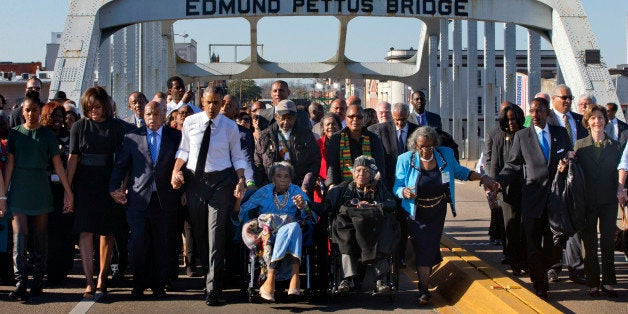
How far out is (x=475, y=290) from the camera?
8867 mm

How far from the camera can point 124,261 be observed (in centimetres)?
1050

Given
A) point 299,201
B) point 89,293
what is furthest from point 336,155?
point 89,293

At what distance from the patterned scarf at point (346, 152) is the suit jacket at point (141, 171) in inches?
76.4

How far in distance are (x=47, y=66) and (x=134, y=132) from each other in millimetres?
74037

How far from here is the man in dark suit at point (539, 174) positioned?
9.21 metres

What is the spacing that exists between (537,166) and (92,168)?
4202mm

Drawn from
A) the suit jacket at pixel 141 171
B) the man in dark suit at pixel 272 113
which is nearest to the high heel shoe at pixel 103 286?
the suit jacket at pixel 141 171

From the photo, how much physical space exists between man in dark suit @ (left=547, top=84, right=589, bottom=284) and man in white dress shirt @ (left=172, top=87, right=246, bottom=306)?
332 cm

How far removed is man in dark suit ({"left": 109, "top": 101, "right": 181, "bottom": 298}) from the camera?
30.3 feet

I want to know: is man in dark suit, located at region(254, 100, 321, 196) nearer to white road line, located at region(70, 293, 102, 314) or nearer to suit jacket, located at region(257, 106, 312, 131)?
suit jacket, located at region(257, 106, 312, 131)

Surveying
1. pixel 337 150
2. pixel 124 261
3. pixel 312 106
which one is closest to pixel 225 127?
pixel 337 150

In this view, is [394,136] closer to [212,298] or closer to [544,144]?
[544,144]

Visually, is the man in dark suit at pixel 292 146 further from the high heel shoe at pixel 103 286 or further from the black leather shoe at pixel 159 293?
the high heel shoe at pixel 103 286

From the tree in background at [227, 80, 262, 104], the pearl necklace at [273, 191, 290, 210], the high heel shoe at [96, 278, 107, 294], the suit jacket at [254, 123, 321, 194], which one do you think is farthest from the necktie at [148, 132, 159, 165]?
the tree in background at [227, 80, 262, 104]
